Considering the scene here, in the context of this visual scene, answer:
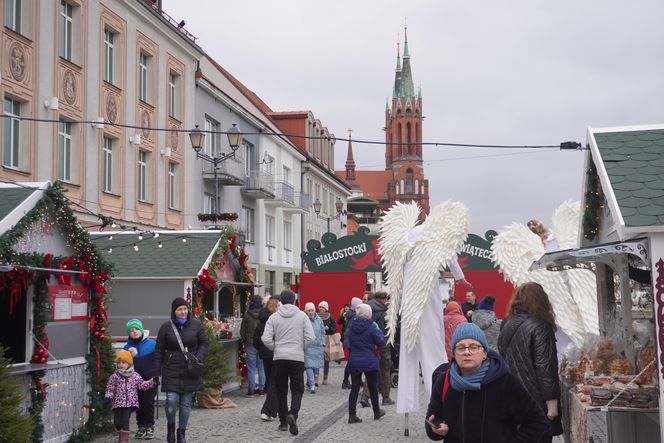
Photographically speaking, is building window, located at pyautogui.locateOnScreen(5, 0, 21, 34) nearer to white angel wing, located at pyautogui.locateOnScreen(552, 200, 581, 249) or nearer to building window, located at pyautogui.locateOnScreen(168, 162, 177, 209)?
building window, located at pyautogui.locateOnScreen(168, 162, 177, 209)

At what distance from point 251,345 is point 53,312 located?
5645mm

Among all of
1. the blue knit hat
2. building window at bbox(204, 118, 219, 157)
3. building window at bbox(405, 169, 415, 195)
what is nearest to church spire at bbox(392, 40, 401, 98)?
building window at bbox(405, 169, 415, 195)

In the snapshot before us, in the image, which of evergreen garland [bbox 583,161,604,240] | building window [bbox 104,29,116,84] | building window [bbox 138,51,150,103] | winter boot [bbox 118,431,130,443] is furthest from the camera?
building window [bbox 138,51,150,103]

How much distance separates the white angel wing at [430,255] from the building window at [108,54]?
617 inches

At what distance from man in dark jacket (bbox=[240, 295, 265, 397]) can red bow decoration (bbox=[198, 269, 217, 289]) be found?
1.17m

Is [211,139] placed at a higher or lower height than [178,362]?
higher

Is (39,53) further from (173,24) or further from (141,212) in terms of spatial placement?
(173,24)

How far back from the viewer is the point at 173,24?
91.9 ft

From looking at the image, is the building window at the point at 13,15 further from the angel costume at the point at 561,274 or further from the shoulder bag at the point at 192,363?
the angel costume at the point at 561,274

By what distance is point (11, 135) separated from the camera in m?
19.2

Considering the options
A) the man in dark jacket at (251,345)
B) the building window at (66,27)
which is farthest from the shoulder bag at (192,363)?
the building window at (66,27)

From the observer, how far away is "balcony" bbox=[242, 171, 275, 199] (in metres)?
36.5

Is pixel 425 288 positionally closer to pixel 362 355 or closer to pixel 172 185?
pixel 362 355

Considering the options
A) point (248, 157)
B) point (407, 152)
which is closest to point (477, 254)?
point (248, 157)
